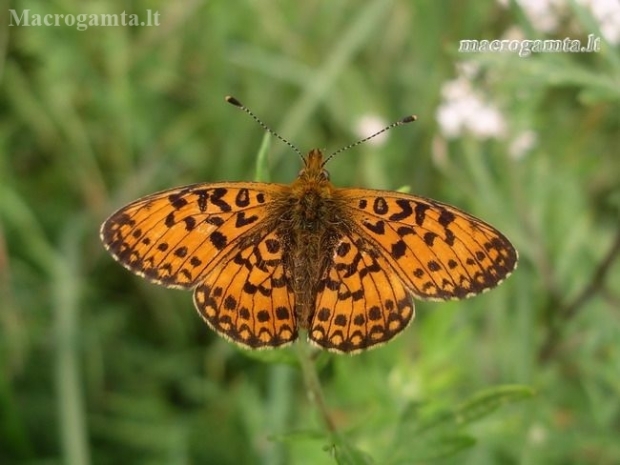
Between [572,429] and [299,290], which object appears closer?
[299,290]

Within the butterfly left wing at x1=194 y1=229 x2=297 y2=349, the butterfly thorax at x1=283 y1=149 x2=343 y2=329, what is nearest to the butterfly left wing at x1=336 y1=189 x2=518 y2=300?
the butterfly thorax at x1=283 y1=149 x2=343 y2=329

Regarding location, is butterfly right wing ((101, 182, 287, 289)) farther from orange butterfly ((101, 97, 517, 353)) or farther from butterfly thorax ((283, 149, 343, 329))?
butterfly thorax ((283, 149, 343, 329))

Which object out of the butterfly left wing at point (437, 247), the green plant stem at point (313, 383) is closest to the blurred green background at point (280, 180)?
the butterfly left wing at point (437, 247)

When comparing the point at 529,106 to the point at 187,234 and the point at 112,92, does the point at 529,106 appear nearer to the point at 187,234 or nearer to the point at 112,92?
the point at 187,234

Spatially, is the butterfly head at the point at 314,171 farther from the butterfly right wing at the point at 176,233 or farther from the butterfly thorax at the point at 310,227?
the butterfly right wing at the point at 176,233

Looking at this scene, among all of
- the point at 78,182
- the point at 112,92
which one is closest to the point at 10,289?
the point at 78,182

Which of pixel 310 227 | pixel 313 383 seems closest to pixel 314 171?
pixel 310 227
